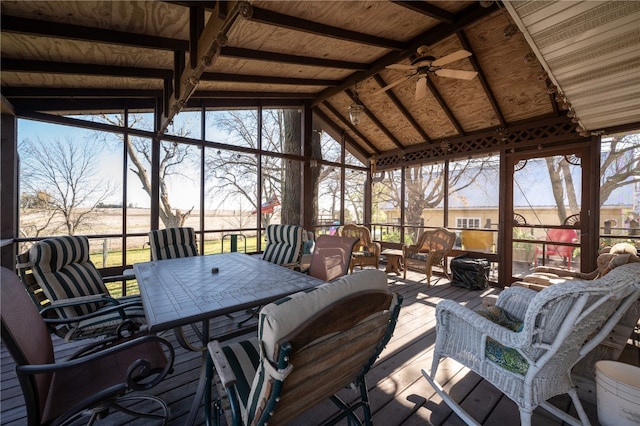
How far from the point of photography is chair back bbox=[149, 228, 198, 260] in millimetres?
3456

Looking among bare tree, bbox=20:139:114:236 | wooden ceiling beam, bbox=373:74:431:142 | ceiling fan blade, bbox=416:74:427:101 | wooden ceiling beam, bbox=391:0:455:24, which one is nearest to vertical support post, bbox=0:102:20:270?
bare tree, bbox=20:139:114:236

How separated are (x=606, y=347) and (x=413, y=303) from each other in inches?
86.0

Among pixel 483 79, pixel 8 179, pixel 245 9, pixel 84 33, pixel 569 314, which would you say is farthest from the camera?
pixel 483 79

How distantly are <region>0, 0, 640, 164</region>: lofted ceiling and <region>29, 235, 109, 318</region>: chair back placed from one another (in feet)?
5.88

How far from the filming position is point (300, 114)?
20.9 ft

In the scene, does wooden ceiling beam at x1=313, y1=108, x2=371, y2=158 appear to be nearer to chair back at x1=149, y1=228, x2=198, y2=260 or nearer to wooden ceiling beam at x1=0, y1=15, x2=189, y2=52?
wooden ceiling beam at x1=0, y1=15, x2=189, y2=52

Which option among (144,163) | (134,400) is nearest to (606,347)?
(134,400)

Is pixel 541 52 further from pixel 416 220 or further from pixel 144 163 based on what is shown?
pixel 144 163

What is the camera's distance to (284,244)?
12.1 feet

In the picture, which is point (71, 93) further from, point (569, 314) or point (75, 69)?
point (569, 314)

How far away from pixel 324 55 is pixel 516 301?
400cm

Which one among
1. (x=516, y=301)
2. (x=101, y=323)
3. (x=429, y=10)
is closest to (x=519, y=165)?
(x=429, y=10)

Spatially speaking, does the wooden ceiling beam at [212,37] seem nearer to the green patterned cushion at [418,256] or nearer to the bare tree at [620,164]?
the green patterned cushion at [418,256]

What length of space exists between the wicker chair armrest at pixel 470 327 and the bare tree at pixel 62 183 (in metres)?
5.16
